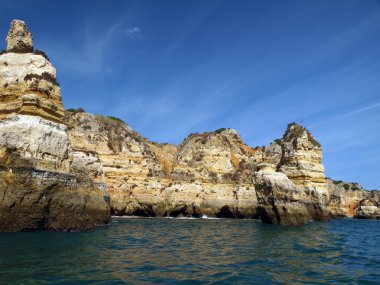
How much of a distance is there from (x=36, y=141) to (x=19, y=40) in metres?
8.58

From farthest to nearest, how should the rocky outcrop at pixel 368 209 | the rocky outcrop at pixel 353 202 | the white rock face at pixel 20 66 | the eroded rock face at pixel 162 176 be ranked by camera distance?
the rocky outcrop at pixel 368 209 < the rocky outcrop at pixel 353 202 < the eroded rock face at pixel 162 176 < the white rock face at pixel 20 66

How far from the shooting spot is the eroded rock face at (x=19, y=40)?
26.3m

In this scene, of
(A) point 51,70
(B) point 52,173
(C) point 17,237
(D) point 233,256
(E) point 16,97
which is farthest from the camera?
(A) point 51,70

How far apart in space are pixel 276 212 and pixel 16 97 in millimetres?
24709

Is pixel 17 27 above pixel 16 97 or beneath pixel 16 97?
above

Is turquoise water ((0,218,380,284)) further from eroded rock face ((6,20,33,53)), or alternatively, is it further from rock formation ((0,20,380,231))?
eroded rock face ((6,20,33,53))

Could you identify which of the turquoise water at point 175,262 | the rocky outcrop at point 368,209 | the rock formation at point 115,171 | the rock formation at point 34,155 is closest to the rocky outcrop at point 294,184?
the rock formation at point 115,171

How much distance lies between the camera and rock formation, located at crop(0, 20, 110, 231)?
20609 mm

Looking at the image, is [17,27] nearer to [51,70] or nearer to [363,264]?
[51,70]

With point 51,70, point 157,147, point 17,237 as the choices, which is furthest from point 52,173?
point 157,147

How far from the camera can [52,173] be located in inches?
892

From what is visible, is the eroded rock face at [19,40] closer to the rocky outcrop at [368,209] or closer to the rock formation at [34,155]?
the rock formation at [34,155]

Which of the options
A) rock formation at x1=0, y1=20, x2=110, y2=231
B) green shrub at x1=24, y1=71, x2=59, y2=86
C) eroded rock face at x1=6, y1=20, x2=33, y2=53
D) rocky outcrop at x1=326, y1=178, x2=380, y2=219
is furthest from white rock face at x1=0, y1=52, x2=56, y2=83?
rocky outcrop at x1=326, y1=178, x2=380, y2=219

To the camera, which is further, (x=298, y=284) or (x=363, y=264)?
(x=363, y=264)
